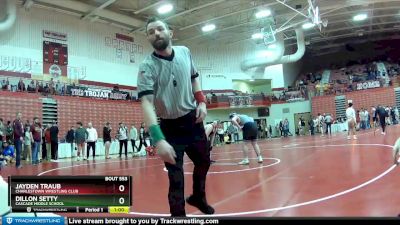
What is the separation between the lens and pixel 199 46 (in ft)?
120

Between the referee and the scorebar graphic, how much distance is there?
0.51m

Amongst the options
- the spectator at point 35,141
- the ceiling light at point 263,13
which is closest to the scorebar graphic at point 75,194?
the spectator at point 35,141

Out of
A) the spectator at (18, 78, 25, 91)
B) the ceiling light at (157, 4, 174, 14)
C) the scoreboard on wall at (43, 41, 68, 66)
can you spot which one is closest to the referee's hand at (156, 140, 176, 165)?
the spectator at (18, 78, 25, 91)

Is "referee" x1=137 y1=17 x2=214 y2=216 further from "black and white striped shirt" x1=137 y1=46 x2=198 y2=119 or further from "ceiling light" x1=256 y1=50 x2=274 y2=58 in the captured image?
"ceiling light" x1=256 y1=50 x2=274 y2=58

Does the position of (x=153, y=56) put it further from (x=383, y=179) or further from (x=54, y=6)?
(x=54, y=6)

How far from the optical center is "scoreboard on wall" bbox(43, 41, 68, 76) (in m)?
23.9

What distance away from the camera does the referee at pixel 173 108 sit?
3.02 meters

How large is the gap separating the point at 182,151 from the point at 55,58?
2364 cm

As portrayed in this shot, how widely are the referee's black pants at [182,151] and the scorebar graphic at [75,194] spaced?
0.60 metres

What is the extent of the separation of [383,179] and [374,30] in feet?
126

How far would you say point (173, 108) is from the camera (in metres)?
3.19

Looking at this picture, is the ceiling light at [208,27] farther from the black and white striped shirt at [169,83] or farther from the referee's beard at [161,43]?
the referee's beard at [161,43]

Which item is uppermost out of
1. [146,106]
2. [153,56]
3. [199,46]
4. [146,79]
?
[199,46]

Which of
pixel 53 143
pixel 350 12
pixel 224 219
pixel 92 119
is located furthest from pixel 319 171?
pixel 350 12
